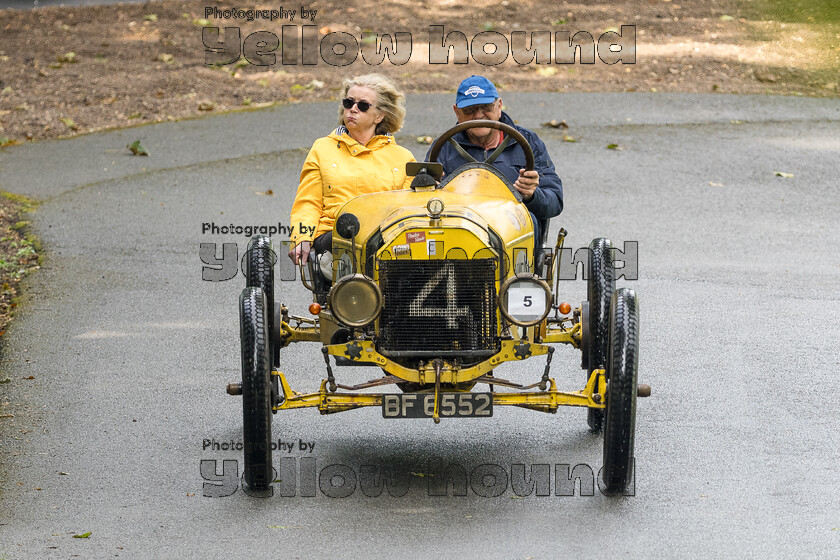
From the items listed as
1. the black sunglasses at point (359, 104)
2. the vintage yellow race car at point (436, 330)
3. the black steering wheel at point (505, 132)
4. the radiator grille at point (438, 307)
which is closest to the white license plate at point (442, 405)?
the vintage yellow race car at point (436, 330)

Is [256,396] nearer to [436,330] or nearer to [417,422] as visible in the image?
[436,330]

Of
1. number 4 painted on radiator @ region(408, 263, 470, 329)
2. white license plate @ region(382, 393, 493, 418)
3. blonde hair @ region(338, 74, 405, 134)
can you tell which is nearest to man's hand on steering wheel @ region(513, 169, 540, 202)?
blonde hair @ region(338, 74, 405, 134)

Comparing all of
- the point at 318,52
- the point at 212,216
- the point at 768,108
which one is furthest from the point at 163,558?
the point at 318,52

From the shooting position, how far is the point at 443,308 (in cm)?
548

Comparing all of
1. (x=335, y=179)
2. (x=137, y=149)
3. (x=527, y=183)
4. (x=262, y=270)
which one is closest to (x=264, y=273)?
(x=262, y=270)

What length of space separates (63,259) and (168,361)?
2613mm

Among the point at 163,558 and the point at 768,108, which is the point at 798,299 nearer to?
the point at 163,558

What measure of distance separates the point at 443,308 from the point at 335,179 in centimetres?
134

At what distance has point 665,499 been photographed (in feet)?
18.0

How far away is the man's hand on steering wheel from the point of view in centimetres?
625

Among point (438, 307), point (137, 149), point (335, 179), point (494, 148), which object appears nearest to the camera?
point (438, 307)

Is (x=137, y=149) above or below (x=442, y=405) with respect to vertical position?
above

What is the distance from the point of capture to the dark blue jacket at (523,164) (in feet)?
21.0

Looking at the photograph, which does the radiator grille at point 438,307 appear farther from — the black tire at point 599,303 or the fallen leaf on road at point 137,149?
the fallen leaf on road at point 137,149
